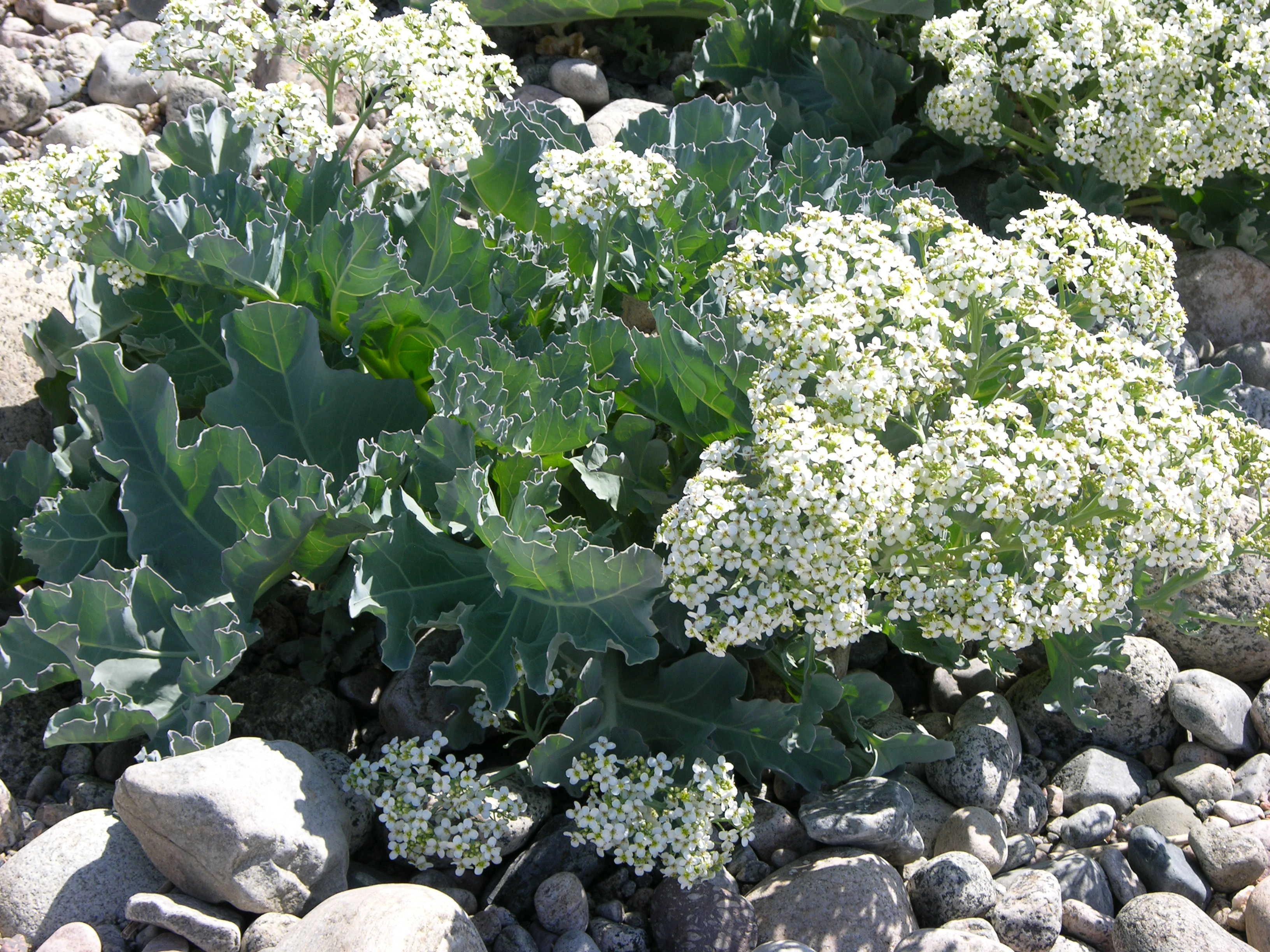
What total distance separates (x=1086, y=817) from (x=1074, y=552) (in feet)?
3.70

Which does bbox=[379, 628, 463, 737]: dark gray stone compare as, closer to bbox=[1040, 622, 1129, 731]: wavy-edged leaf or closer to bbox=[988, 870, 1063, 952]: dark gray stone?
bbox=[988, 870, 1063, 952]: dark gray stone

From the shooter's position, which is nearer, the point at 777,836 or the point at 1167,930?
the point at 1167,930

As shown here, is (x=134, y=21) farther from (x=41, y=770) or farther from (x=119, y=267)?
(x=41, y=770)

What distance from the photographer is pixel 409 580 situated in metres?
2.72

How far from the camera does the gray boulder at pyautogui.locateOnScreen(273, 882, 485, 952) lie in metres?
2.22

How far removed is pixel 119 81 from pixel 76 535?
2.72m

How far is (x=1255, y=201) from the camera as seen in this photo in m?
4.73

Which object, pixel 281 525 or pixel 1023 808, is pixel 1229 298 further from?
pixel 281 525

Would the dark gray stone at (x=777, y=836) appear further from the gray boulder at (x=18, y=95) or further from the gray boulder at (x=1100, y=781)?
the gray boulder at (x=18, y=95)

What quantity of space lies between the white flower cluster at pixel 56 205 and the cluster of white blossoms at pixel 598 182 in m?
Answer: 1.17

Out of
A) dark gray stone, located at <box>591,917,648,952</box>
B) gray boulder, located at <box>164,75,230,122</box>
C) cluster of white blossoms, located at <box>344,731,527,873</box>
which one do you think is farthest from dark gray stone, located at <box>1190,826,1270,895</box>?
gray boulder, located at <box>164,75,230,122</box>

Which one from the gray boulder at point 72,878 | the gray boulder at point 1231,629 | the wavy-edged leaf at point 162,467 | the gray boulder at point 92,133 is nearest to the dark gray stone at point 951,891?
the gray boulder at point 1231,629

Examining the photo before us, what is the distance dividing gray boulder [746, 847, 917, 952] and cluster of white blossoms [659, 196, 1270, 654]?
0.60 m

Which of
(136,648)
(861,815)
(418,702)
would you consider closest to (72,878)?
(136,648)
